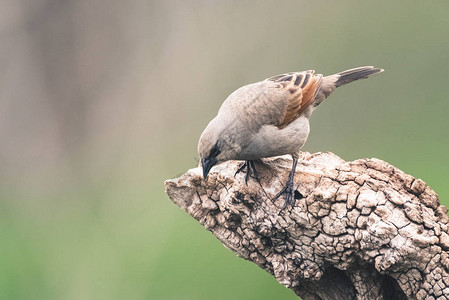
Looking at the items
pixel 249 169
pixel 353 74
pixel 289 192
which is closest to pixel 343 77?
pixel 353 74

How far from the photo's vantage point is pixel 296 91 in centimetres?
464

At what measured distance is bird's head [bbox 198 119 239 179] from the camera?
163 inches

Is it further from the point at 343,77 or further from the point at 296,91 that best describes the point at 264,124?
the point at 343,77

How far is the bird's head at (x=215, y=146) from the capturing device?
414 cm

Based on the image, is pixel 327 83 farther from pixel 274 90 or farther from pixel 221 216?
pixel 221 216

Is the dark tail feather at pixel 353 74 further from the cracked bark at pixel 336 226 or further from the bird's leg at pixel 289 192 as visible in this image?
the bird's leg at pixel 289 192

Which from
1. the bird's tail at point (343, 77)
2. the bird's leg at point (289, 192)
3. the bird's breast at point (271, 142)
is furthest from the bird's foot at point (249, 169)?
the bird's tail at point (343, 77)

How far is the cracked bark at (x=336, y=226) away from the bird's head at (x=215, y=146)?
6.0 inches

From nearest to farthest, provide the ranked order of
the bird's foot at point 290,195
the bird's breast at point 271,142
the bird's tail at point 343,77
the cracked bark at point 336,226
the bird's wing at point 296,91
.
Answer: the cracked bark at point 336,226
the bird's foot at point 290,195
the bird's breast at point 271,142
the bird's wing at point 296,91
the bird's tail at point 343,77

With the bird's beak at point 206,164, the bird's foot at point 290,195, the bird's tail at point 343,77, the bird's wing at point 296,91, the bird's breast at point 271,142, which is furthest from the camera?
the bird's tail at point 343,77

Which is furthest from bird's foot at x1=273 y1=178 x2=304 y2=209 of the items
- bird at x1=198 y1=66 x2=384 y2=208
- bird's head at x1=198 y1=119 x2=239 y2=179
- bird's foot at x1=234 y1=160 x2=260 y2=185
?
bird's head at x1=198 y1=119 x2=239 y2=179

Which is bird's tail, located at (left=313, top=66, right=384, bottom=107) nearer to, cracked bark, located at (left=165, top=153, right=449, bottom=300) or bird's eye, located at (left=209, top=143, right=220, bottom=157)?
cracked bark, located at (left=165, top=153, right=449, bottom=300)

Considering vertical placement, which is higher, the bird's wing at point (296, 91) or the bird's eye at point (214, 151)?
the bird's wing at point (296, 91)

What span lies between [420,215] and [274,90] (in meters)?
1.56
